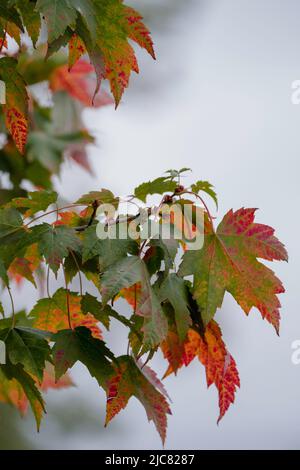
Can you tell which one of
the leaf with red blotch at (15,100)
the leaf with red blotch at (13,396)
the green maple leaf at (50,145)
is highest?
the green maple leaf at (50,145)

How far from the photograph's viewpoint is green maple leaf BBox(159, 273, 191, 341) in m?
1.09

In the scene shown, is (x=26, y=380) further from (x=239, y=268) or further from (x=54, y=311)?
(x=239, y=268)

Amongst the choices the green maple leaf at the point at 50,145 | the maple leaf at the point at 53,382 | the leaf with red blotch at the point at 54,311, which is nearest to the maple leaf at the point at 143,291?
the leaf with red blotch at the point at 54,311

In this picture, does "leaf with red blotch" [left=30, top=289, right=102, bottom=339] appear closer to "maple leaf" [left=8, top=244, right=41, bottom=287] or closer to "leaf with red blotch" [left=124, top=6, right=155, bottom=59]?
"maple leaf" [left=8, top=244, right=41, bottom=287]

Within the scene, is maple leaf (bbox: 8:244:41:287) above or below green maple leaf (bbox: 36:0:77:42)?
below

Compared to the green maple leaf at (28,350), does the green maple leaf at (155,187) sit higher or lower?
higher

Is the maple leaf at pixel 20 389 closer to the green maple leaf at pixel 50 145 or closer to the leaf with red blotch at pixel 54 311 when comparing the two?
the leaf with red blotch at pixel 54 311

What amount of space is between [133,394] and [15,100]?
16.3 inches

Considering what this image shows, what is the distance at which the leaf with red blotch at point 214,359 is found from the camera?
1.17 metres

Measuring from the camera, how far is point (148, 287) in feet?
3.57

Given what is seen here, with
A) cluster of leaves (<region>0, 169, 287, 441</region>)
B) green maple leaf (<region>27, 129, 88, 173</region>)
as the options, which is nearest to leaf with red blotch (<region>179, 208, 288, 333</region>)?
cluster of leaves (<region>0, 169, 287, 441</region>)

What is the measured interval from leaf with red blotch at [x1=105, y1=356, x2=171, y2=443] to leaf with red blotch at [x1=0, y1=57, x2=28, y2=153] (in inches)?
12.5
